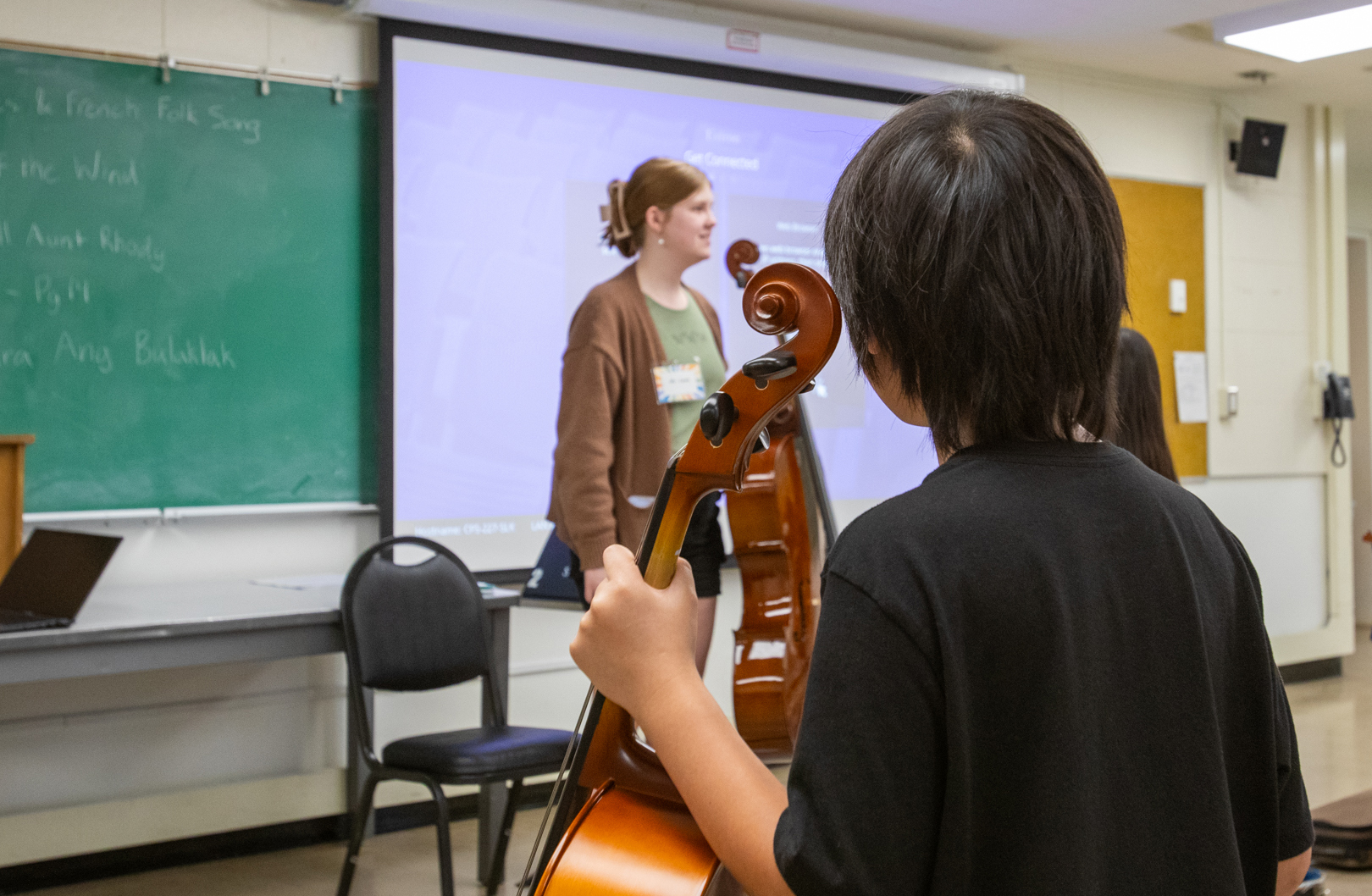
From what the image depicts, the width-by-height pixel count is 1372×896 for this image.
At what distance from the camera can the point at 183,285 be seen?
303 centimetres

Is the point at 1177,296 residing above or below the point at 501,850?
above

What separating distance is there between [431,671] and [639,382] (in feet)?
2.83

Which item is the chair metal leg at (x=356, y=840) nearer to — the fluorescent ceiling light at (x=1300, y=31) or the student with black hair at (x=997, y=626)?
the student with black hair at (x=997, y=626)

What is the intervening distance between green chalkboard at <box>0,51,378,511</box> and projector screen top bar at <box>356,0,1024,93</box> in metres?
0.38

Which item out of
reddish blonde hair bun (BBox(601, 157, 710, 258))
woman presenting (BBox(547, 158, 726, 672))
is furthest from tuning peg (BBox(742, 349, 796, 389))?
reddish blonde hair bun (BBox(601, 157, 710, 258))

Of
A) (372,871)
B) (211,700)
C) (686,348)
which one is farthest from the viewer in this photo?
(211,700)

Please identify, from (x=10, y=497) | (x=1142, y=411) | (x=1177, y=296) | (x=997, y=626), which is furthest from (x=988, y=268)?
(x=1177, y=296)

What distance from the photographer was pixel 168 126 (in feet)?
9.87

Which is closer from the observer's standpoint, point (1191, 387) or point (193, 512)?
point (193, 512)

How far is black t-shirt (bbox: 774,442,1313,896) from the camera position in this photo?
21.6 inches

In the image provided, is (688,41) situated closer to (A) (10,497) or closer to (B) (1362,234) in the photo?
(A) (10,497)

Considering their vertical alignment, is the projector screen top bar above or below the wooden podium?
above

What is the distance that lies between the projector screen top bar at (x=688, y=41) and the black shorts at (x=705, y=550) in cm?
134

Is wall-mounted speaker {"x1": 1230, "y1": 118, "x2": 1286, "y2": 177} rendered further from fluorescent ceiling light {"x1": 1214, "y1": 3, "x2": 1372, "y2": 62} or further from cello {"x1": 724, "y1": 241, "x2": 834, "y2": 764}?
cello {"x1": 724, "y1": 241, "x2": 834, "y2": 764}
